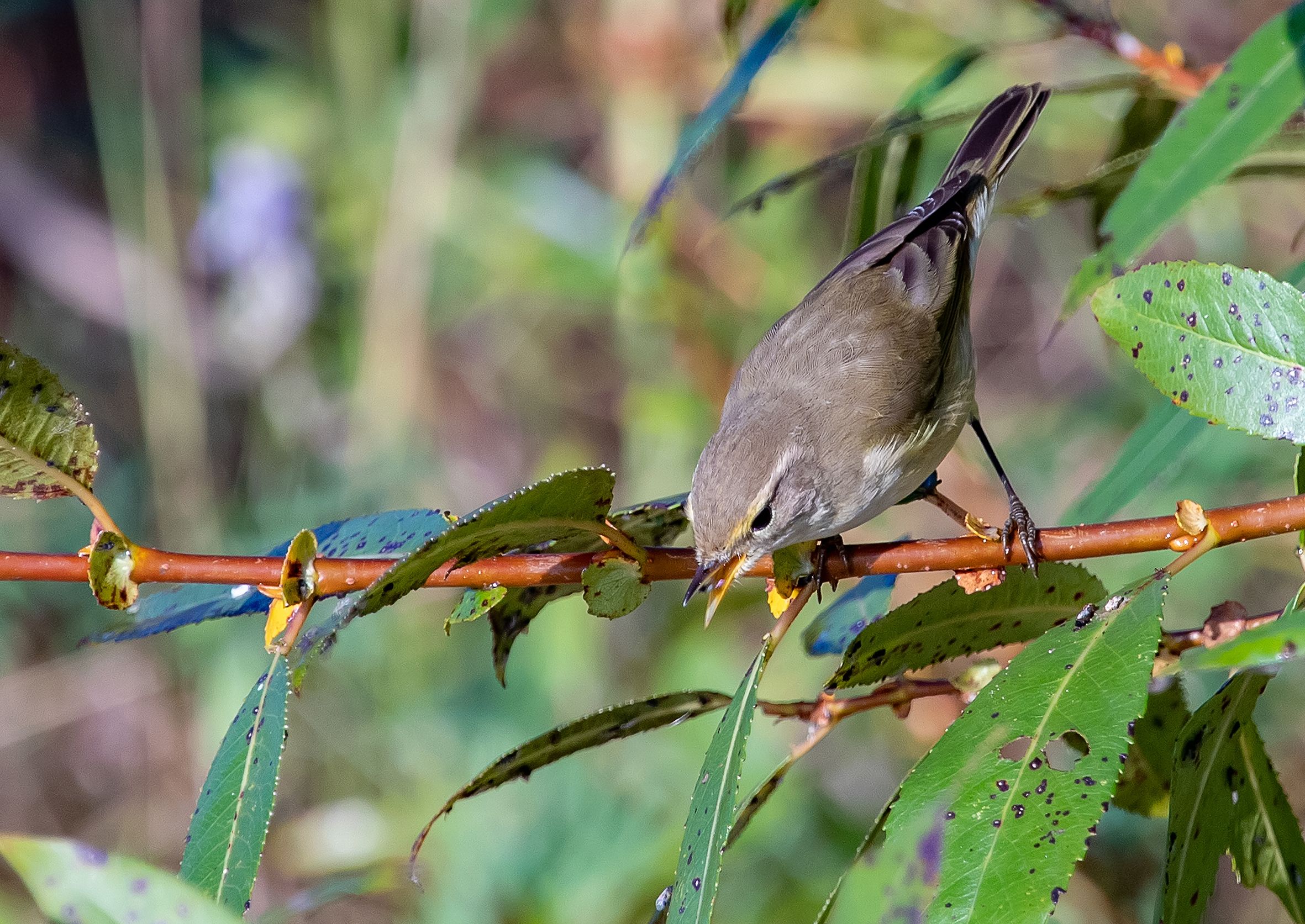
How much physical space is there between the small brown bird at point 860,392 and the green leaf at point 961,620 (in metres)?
0.61

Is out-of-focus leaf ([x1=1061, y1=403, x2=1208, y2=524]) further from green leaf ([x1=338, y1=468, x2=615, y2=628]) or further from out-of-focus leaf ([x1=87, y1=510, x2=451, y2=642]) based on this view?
out-of-focus leaf ([x1=87, y1=510, x2=451, y2=642])

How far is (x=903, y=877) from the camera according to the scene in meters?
1.46

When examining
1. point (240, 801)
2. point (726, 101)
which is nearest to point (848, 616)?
point (726, 101)

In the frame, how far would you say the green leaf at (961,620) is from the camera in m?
1.73

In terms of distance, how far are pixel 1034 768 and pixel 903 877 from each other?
0.21m

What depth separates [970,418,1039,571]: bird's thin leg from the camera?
1742 millimetres

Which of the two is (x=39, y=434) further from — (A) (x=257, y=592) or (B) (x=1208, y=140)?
(B) (x=1208, y=140)

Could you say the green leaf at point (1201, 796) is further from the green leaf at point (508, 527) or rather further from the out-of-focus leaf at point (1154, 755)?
the green leaf at point (508, 527)

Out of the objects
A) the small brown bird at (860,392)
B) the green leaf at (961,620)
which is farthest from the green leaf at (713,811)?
the small brown bird at (860,392)

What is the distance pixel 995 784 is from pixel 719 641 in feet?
9.65

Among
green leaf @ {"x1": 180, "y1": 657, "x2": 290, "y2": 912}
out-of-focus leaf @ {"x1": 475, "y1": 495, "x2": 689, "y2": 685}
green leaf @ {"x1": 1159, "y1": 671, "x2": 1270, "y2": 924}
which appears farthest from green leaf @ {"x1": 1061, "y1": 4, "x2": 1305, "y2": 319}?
green leaf @ {"x1": 180, "y1": 657, "x2": 290, "y2": 912}

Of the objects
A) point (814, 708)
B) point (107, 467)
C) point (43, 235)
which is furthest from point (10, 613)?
point (814, 708)

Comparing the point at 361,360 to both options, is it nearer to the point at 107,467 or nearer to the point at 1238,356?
the point at 107,467

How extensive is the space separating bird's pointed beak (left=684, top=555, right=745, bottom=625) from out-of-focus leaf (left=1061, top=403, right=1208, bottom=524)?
Result: 69cm
